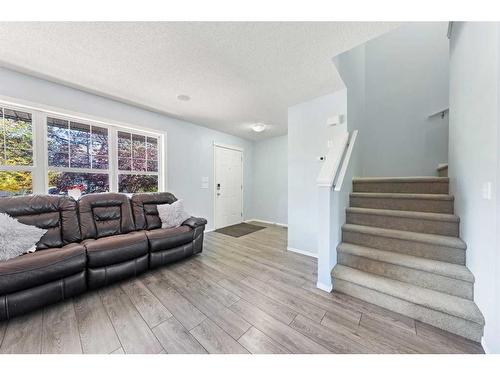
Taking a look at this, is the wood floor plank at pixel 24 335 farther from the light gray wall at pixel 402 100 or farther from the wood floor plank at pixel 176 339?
the light gray wall at pixel 402 100

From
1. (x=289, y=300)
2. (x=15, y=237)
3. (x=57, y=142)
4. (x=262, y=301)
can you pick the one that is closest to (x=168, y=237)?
(x=15, y=237)

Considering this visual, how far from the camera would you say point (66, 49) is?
172cm

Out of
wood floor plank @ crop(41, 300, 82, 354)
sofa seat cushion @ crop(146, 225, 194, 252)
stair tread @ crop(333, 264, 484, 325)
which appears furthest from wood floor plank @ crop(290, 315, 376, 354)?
sofa seat cushion @ crop(146, 225, 194, 252)

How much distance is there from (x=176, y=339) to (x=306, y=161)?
102 inches

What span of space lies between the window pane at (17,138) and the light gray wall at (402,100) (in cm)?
423

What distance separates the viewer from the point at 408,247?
5.81ft

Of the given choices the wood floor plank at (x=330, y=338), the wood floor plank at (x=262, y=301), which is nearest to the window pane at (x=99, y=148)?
the wood floor plank at (x=262, y=301)

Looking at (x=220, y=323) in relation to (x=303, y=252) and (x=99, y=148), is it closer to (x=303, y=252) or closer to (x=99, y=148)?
(x=303, y=252)

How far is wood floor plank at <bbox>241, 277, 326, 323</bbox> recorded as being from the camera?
5.02 ft

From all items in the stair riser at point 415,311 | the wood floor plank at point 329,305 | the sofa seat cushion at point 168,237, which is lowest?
the wood floor plank at point 329,305

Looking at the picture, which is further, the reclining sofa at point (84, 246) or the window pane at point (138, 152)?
the window pane at point (138, 152)

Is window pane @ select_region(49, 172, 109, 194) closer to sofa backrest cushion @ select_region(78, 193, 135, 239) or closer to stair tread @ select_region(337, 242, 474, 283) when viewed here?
sofa backrest cushion @ select_region(78, 193, 135, 239)

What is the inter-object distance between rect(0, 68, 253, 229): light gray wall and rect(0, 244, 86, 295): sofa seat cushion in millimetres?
1895

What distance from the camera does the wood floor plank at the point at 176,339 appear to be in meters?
1.19
